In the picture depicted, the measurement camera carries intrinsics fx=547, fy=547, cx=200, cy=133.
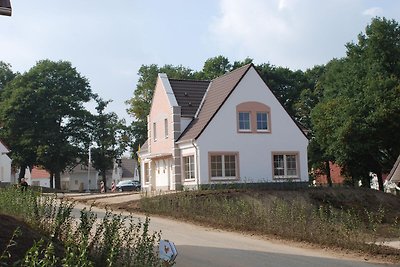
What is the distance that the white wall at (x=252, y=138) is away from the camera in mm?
34531

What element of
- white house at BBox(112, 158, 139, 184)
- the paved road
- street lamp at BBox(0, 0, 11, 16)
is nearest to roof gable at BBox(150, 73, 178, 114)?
the paved road

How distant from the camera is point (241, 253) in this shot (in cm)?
1418

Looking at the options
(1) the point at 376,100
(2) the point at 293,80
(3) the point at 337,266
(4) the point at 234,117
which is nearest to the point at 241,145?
(4) the point at 234,117

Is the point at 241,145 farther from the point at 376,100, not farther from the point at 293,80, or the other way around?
the point at 293,80

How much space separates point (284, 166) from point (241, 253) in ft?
73.9

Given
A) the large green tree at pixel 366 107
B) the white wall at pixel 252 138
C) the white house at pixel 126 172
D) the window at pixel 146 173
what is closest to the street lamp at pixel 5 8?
the white wall at pixel 252 138

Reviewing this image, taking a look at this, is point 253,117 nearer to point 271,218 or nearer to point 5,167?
point 271,218

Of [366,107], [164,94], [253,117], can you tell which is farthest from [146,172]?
[366,107]

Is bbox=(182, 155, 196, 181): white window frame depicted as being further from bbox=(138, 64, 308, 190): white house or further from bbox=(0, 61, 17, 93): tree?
bbox=(0, 61, 17, 93): tree

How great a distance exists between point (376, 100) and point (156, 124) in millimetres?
18515

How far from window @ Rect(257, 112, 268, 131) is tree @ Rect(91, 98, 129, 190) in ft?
103

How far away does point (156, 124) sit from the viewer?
4025 centimetres

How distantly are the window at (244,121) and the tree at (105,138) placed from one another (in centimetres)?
3128

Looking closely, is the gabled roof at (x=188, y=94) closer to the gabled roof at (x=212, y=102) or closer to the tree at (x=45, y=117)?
the gabled roof at (x=212, y=102)
